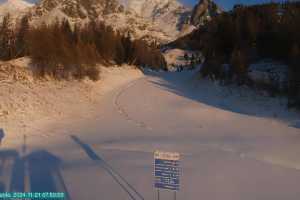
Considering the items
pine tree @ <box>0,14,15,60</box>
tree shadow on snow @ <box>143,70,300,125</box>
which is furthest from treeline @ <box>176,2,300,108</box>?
pine tree @ <box>0,14,15,60</box>

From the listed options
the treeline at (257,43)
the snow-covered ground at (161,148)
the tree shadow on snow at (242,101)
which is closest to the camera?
the snow-covered ground at (161,148)

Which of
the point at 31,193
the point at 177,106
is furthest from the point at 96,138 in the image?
the point at 177,106

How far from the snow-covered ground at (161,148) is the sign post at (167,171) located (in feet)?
3.41

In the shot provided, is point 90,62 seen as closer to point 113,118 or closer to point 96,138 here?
point 113,118

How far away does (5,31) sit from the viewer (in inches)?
1153

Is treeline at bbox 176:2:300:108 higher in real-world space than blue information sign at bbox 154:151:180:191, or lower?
higher

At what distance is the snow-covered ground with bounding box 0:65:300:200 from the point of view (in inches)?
227

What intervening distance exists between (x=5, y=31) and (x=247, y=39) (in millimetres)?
23258

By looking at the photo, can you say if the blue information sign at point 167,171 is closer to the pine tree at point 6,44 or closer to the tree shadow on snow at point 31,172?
the tree shadow on snow at point 31,172

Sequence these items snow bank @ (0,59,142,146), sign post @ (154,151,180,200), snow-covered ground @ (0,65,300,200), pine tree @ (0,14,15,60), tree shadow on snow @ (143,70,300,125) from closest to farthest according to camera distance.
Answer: sign post @ (154,151,180,200) → snow-covered ground @ (0,65,300,200) → snow bank @ (0,59,142,146) → tree shadow on snow @ (143,70,300,125) → pine tree @ (0,14,15,60)

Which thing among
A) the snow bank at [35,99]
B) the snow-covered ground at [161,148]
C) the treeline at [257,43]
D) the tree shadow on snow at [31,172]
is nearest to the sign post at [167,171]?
the snow-covered ground at [161,148]

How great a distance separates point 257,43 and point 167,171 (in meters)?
16.0

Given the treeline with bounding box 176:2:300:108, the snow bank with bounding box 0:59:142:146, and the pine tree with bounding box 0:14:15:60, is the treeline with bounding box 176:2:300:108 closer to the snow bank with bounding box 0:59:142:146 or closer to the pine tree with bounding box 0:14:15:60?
the snow bank with bounding box 0:59:142:146

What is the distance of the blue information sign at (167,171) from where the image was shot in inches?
172
